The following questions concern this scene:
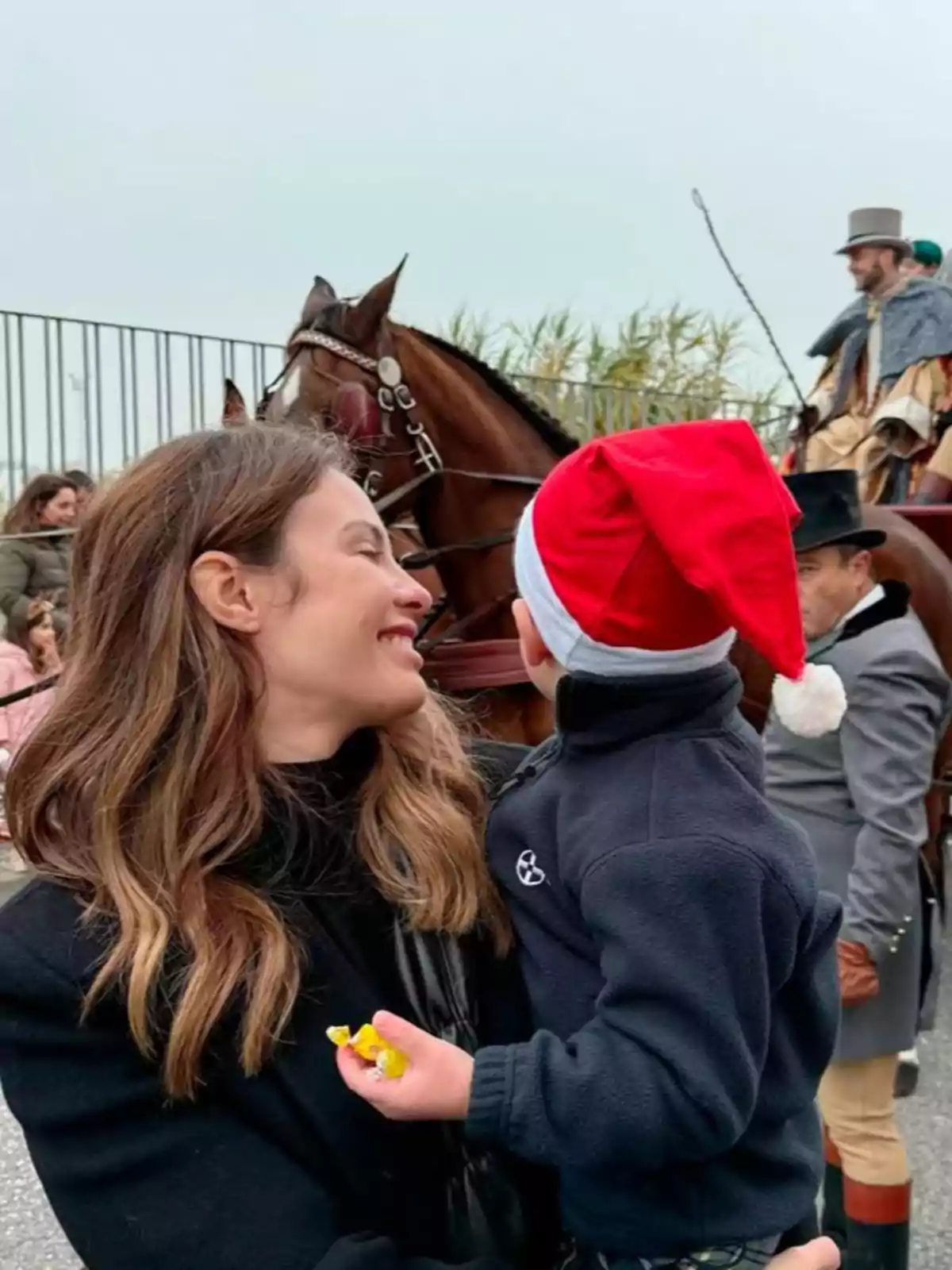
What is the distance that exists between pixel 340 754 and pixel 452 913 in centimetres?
22

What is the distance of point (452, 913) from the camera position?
1.11 m

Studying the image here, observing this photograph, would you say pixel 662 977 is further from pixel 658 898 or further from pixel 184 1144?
pixel 184 1144

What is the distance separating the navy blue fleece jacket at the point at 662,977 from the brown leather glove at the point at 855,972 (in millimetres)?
1210

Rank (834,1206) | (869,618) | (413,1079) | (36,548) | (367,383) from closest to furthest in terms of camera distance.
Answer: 1. (413,1079)
2. (869,618)
3. (834,1206)
4. (367,383)
5. (36,548)

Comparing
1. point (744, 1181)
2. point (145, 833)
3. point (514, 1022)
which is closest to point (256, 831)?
point (145, 833)

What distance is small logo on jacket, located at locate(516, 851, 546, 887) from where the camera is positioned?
1.15 m

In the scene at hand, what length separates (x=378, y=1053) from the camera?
0.99 metres

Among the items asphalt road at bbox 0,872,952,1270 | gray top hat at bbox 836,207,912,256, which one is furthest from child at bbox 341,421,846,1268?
gray top hat at bbox 836,207,912,256

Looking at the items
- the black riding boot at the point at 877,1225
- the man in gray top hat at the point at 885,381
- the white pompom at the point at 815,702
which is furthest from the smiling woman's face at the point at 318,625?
the man in gray top hat at the point at 885,381

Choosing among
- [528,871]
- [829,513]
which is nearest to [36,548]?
[829,513]

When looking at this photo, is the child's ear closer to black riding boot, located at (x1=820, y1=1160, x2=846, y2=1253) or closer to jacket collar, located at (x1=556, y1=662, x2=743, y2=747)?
jacket collar, located at (x1=556, y1=662, x2=743, y2=747)

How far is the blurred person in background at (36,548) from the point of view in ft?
19.8

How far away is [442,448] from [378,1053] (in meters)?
2.87

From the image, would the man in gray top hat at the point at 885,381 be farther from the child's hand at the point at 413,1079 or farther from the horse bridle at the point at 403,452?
the child's hand at the point at 413,1079
